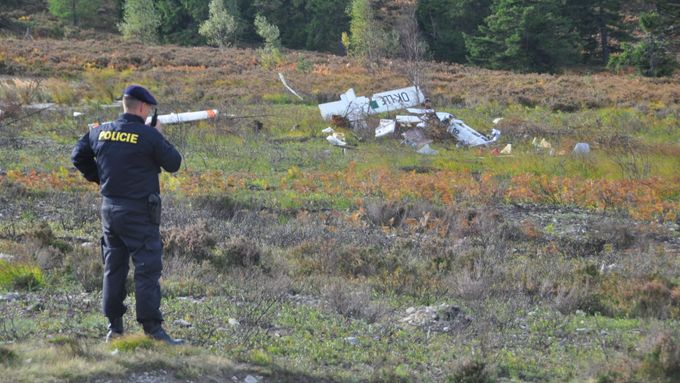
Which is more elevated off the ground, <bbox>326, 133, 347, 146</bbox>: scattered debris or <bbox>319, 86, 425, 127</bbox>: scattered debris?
<bbox>319, 86, 425, 127</bbox>: scattered debris

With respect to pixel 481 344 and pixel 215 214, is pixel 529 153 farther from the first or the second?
pixel 481 344

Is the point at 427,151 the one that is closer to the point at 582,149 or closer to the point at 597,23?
the point at 582,149

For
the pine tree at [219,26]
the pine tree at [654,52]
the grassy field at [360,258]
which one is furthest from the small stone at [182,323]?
the pine tree at [219,26]

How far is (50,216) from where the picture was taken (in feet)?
38.9

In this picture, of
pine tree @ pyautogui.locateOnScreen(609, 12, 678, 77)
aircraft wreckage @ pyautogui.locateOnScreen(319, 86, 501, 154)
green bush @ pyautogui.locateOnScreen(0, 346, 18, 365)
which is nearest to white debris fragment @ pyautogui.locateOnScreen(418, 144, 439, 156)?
aircraft wreckage @ pyautogui.locateOnScreen(319, 86, 501, 154)

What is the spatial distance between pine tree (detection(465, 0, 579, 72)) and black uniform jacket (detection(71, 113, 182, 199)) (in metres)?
49.5

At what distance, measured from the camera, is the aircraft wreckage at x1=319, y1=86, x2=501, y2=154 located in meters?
23.3

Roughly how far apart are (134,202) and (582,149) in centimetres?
1700

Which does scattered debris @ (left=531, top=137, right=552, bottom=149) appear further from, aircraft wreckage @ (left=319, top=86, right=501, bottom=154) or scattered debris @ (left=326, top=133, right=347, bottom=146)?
scattered debris @ (left=326, top=133, right=347, bottom=146)

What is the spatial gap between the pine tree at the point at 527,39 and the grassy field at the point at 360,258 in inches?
1120

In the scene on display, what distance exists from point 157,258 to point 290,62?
4154 centimetres

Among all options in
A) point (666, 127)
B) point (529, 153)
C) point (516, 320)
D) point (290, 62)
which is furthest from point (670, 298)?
point (290, 62)

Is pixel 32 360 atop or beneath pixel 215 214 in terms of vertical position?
atop

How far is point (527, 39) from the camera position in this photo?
54531 millimetres
